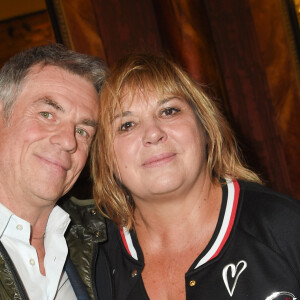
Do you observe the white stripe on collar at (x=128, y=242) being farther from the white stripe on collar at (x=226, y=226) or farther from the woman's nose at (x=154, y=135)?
the woman's nose at (x=154, y=135)

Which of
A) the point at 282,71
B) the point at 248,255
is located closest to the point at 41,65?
the point at 248,255

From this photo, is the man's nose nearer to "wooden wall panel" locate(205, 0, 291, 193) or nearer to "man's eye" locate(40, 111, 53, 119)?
"man's eye" locate(40, 111, 53, 119)

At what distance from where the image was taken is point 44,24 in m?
3.30

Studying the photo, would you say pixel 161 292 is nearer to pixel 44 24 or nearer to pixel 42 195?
pixel 42 195

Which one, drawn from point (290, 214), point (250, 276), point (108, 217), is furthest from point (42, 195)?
point (290, 214)

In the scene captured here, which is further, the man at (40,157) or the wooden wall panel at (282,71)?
the wooden wall panel at (282,71)

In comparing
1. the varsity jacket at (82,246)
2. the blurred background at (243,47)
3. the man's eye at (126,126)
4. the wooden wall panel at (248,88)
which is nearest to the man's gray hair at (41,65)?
the man's eye at (126,126)

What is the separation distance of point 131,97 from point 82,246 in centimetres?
76

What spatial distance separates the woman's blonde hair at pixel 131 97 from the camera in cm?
177

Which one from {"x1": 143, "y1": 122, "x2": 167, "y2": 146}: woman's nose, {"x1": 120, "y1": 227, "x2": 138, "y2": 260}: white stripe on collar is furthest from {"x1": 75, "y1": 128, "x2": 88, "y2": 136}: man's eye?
{"x1": 120, "y1": 227, "x2": 138, "y2": 260}: white stripe on collar

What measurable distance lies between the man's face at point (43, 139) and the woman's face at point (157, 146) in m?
0.22

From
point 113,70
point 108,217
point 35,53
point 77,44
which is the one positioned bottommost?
point 108,217

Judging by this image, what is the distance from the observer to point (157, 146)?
166 cm

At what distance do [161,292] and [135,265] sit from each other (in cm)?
18
